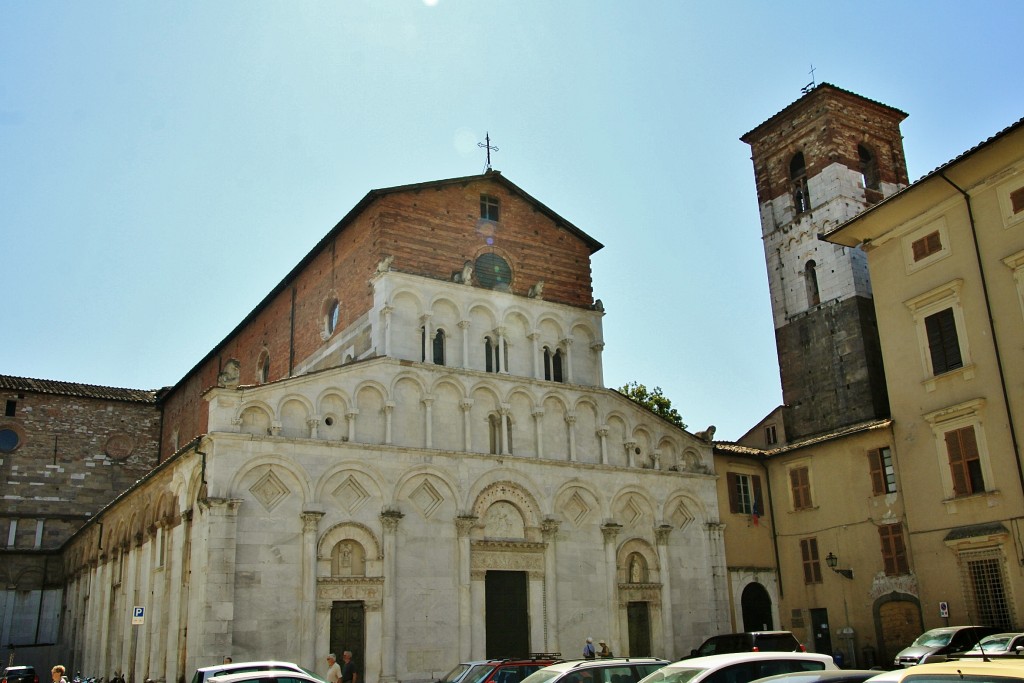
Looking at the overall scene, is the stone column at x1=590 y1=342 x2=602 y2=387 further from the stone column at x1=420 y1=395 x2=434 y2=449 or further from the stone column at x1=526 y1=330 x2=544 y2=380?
the stone column at x1=420 y1=395 x2=434 y2=449

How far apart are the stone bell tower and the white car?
63.6 ft

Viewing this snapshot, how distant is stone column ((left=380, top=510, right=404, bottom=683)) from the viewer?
2127cm

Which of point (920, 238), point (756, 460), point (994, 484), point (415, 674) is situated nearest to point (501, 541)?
point (415, 674)

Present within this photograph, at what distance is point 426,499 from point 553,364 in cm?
633

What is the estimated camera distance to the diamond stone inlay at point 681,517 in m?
27.1

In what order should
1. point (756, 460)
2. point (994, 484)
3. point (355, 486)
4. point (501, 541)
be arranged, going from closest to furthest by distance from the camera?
point (994, 484)
point (355, 486)
point (501, 541)
point (756, 460)

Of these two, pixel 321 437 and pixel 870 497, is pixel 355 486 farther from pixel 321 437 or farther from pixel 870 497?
pixel 870 497

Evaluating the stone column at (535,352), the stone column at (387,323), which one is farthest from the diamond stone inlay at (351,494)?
the stone column at (535,352)

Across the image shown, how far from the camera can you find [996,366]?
69.5 ft

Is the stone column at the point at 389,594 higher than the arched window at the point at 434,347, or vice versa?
the arched window at the point at 434,347

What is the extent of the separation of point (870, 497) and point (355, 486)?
13.9 m

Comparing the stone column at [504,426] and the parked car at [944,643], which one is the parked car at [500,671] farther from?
the stone column at [504,426]

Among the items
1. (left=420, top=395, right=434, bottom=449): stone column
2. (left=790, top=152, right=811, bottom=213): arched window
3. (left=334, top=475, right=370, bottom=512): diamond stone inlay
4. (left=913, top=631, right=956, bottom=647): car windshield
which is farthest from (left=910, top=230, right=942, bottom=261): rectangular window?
(left=334, top=475, right=370, bottom=512): diamond stone inlay

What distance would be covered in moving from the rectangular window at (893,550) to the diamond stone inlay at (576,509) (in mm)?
7958
